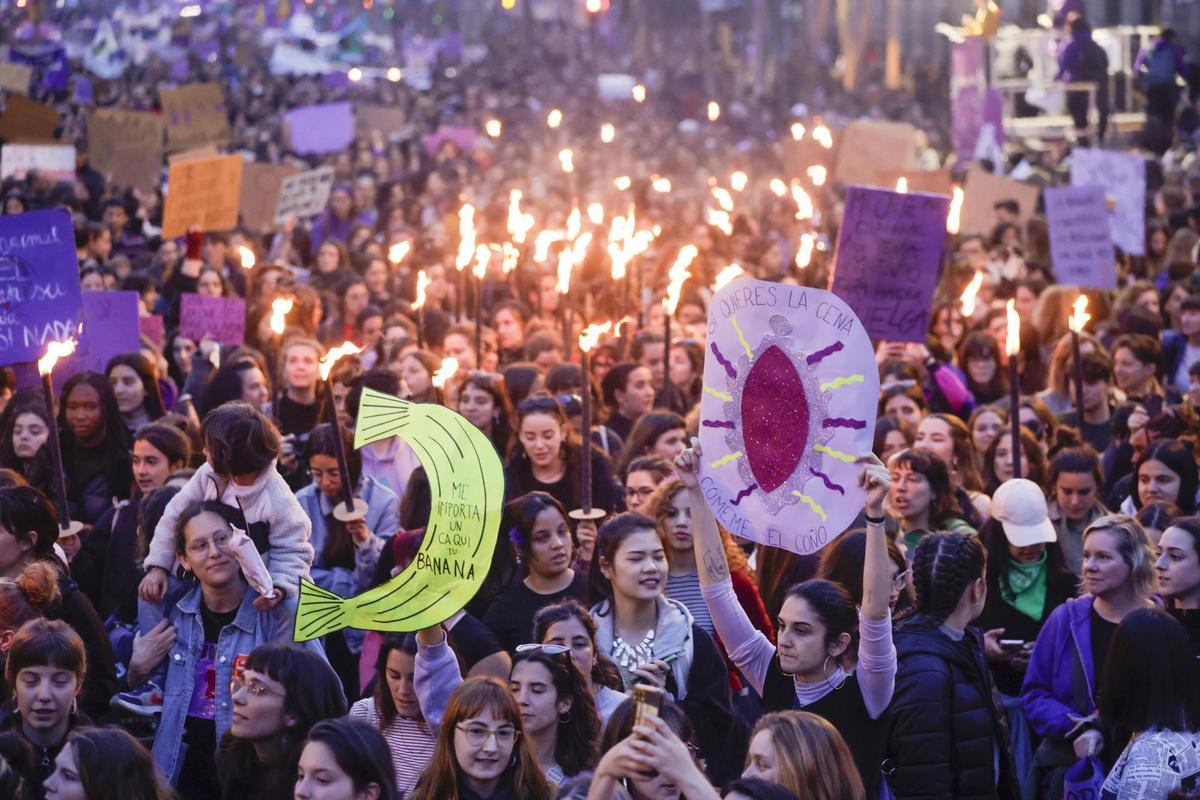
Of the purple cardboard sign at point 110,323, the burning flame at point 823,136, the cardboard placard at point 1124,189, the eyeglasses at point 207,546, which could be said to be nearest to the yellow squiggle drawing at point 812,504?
the eyeglasses at point 207,546

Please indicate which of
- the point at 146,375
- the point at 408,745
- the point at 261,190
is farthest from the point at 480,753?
the point at 261,190

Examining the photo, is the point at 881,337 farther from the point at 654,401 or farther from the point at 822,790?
the point at 822,790

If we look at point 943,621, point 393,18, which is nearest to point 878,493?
point 943,621

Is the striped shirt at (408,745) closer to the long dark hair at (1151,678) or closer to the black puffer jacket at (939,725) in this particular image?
the black puffer jacket at (939,725)

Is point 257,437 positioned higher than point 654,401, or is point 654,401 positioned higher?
point 257,437

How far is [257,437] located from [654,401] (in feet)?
13.5

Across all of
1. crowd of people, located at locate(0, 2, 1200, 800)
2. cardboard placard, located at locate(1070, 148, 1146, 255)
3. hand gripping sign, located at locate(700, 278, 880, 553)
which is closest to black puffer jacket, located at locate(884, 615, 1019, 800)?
crowd of people, located at locate(0, 2, 1200, 800)

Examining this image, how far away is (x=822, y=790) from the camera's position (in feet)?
13.6

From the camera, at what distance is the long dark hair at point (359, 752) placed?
14.1 ft

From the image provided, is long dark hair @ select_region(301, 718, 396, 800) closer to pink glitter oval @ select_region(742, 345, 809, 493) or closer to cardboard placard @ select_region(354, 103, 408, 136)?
pink glitter oval @ select_region(742, 345, 809, 493)

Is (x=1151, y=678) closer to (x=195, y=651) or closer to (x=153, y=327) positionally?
(x=195, y=651)

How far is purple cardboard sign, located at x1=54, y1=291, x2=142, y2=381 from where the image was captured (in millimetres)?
9086

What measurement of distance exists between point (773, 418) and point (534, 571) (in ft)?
4.11

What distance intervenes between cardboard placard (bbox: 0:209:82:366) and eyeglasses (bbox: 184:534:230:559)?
2578mm
